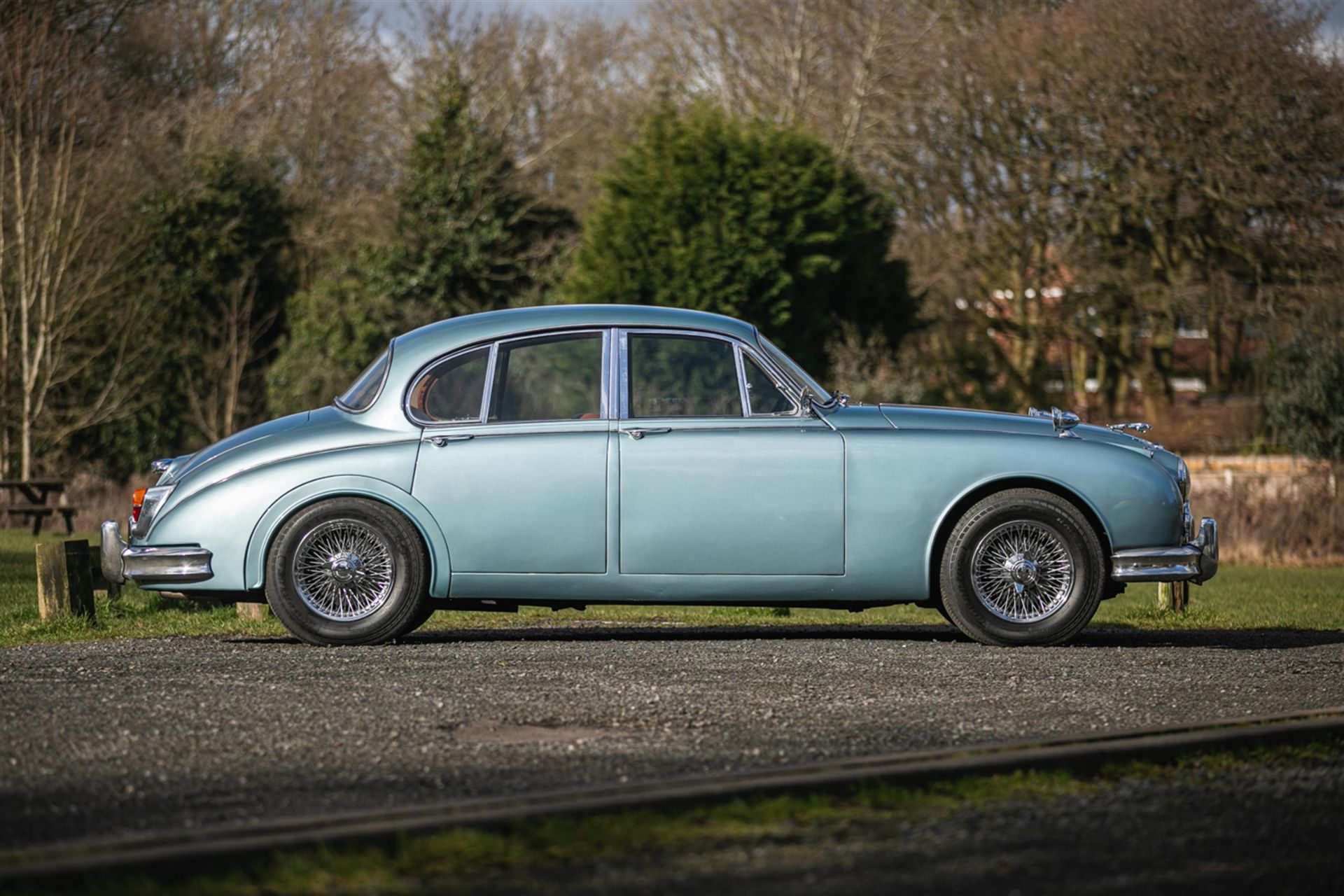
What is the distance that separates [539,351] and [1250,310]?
2316 centimetres

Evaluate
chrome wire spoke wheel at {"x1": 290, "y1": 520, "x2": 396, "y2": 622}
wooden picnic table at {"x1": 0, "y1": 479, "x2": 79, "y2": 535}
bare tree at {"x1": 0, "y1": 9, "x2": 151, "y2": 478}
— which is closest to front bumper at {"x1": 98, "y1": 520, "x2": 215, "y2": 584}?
chrome wire spoke wheel at {"x1": 290, "y1": 520, "x2": 396, "y2": 622}

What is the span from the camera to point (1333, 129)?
2806cm

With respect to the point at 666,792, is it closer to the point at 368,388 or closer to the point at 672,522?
the point at 672,522

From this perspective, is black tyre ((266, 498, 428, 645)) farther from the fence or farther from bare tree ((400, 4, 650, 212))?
bare tree ((400, 4, 650, 212))

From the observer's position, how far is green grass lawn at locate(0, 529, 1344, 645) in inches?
365

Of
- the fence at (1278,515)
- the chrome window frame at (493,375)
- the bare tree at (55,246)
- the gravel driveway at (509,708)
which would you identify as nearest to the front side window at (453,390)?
the chrome window frame at (493,375)

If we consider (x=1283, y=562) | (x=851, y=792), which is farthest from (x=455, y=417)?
(x=1283, y=562)

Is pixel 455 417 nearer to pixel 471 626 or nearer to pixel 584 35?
pixel 471 626

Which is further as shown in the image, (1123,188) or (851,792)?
(1123,188)

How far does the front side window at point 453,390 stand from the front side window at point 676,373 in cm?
78

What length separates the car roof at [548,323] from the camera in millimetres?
8289

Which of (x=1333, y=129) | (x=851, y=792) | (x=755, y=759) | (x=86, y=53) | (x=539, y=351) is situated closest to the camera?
(x=851, y=792)

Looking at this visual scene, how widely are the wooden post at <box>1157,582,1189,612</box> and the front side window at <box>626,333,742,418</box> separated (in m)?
4.19

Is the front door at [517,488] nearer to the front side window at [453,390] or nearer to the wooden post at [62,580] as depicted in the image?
the front side window at [453,390]
